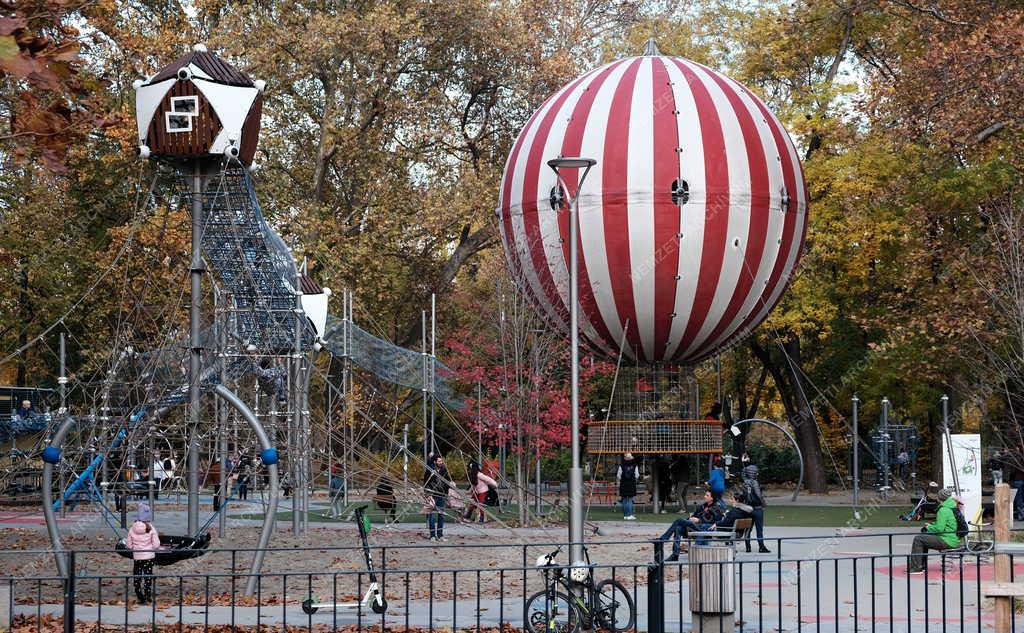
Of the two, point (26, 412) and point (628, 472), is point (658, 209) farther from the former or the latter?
point (26, 412)

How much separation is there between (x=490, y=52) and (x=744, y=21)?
363 inches

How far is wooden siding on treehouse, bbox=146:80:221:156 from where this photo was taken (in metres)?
18.3

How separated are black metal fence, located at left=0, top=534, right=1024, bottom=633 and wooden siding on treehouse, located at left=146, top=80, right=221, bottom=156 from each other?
554cm

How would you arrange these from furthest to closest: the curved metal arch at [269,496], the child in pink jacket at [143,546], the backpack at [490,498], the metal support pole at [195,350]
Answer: the backpack at [490,498] < the metal support pole at [195,350] < the curved metal arch at [269,496] < the child in pink jacket at [143,546]

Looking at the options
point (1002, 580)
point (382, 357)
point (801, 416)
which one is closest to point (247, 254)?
point (1002, 580)

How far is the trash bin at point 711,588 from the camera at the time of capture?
42.8ft

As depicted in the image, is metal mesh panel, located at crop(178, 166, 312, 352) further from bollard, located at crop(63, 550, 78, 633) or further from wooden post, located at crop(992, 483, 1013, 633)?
wooden post, located at crop(992, 483, 1013, 633)

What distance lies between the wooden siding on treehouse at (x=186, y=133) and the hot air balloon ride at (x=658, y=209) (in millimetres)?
9886

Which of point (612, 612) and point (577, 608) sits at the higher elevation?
point (577, 608)

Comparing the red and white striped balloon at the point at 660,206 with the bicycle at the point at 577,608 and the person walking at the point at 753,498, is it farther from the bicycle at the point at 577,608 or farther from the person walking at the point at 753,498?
the bicycle at the point at 577,608

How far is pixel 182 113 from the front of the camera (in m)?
18.3

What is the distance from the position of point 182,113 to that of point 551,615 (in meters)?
8.88

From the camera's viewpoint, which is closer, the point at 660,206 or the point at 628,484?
the point at 660,206

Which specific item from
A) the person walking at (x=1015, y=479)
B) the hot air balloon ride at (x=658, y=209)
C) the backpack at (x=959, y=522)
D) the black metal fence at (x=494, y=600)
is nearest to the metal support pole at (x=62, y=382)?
the black metal fence at (x=494, y=600)
